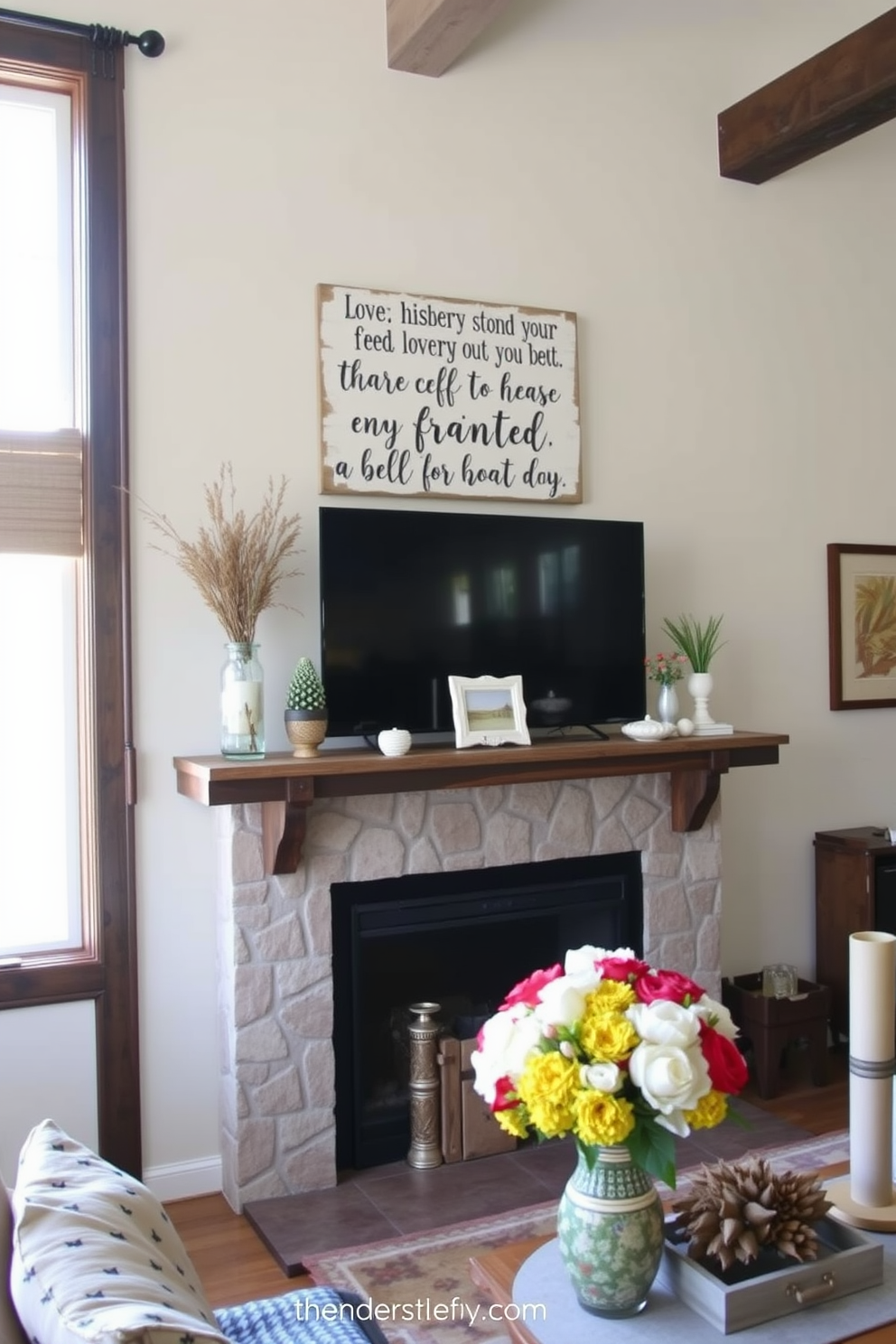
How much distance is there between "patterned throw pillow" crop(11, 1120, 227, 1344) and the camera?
109 cm

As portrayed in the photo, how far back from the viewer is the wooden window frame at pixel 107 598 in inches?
117

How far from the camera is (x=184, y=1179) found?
3.05m

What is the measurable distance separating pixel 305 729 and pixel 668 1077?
163 cm

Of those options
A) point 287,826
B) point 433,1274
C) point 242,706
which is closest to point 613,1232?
point 433,1274

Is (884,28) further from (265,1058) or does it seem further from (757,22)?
(265,1058)

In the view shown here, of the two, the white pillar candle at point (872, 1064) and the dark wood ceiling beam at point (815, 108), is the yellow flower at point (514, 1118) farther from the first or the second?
the dark wood ceiling beam at point (815, 108)

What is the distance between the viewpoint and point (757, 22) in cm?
392

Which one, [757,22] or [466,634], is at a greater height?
[757,22]

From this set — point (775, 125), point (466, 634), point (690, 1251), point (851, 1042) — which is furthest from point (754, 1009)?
point (775, 125)

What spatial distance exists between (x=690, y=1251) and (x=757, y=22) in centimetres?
381

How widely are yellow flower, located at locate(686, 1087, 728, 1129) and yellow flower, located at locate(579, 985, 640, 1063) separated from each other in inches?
4.5

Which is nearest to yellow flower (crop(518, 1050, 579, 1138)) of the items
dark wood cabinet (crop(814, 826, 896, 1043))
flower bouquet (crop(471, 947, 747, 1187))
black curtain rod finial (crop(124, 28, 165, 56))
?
flower bouquet (crop(471, 947, 747, 1187))

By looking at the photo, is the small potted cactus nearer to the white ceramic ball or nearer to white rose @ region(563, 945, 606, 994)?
the white ceramic ball

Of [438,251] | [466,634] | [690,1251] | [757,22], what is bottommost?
[690,1251]
